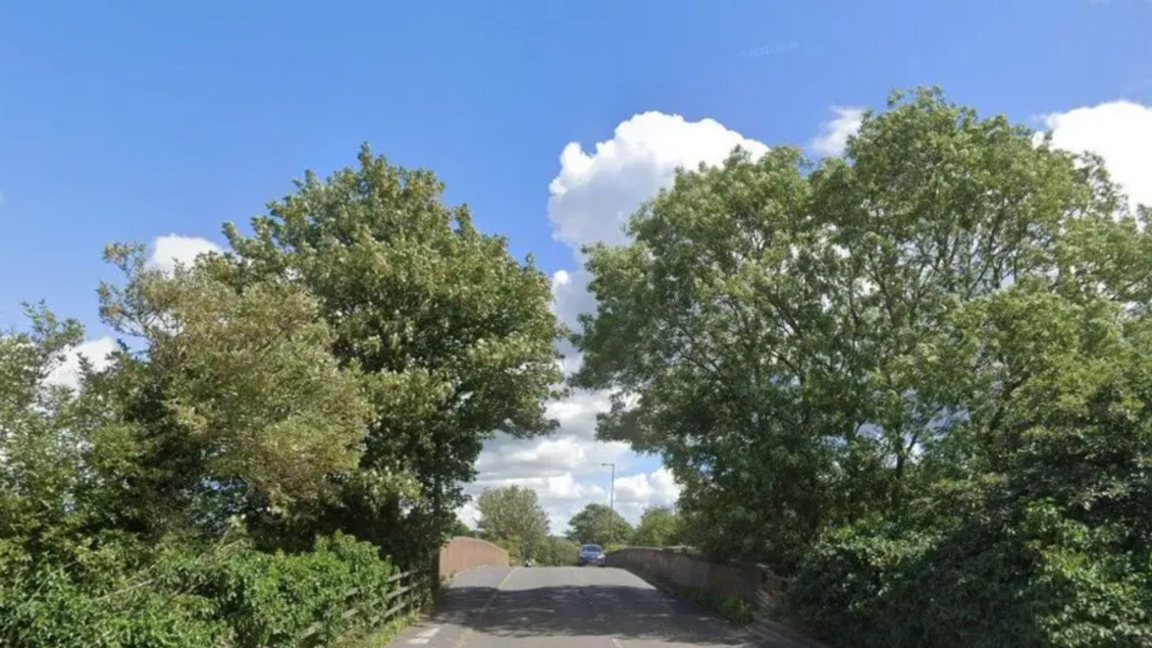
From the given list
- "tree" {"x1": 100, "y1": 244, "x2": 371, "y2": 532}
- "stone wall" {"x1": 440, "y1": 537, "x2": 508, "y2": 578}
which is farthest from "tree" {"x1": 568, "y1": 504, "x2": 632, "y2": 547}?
"tree" {"x1": 100, "y1": 244, "x2": 371, "y2": 532}

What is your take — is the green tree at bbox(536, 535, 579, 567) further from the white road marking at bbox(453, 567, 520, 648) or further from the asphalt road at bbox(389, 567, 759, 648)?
the asphalt road at bbox(389, 567, 759, 648)

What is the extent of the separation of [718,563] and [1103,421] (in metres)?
17.0

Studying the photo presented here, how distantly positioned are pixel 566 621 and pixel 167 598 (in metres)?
13.8

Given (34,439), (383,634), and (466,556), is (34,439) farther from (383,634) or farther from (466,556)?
(466,556)

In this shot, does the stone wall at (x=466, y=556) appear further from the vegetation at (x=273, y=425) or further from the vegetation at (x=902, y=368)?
the vegetation at (x=902, y=368)

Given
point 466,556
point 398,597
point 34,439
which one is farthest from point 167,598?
point 466,556

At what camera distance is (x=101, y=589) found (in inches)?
385

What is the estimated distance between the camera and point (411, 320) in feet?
66.0

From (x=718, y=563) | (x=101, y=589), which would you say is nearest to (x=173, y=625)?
(x=101, y=589)

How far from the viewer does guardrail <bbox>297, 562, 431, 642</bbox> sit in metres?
13.9

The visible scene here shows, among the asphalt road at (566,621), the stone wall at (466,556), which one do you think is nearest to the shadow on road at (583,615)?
the asphalt road at (566,621)

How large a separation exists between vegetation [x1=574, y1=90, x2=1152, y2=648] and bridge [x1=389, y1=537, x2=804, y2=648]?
2.17 metres


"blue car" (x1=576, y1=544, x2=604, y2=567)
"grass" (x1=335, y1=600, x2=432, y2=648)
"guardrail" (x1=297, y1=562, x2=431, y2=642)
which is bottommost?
"grass" (x1=335, y1=600, x2=432, y2=648)

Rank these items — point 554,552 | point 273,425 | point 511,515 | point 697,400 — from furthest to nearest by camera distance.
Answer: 1. point 554,552
2. point 511,515
3. point 697,400
4. point 273,425
